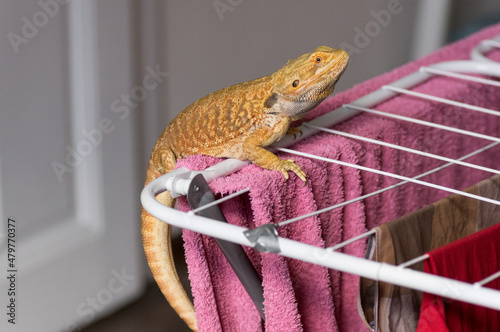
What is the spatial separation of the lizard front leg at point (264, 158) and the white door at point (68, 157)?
806 millimetres

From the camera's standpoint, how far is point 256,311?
0.86m

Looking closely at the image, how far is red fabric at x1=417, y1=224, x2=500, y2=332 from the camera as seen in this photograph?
0.73 m

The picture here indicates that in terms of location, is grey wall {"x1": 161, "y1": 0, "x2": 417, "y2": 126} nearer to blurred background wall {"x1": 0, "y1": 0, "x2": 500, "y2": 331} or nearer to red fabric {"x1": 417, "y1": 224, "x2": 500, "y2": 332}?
blurred background wall {"x1": 0, "y1": 0, "x2": 500, "y2": 331}

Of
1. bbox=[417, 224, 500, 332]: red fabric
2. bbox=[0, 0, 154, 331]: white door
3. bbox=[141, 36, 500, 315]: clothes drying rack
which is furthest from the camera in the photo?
bbox=[0, 0, 154, 331]: white door

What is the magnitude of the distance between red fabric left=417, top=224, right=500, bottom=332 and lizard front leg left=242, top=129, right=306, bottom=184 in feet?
0.63

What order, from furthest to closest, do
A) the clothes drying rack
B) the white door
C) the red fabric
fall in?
1. the white door
2. the red fabric
3. the clothes drying rack

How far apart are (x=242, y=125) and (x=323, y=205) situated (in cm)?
15

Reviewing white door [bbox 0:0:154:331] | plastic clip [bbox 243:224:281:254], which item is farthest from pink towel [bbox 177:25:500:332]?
white door [bbox 0:0:154:331]

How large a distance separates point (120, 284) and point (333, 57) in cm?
129

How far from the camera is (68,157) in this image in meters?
1.69

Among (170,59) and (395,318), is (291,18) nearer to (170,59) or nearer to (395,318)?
(170,59)

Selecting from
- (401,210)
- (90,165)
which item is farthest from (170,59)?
(401,210)

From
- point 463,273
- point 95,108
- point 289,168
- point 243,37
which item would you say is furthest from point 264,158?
point 243,37

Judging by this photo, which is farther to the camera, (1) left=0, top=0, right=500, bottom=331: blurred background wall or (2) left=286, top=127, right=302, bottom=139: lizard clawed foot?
(1) left=0, top=0, right=500, bottom=331: blurred background wall
